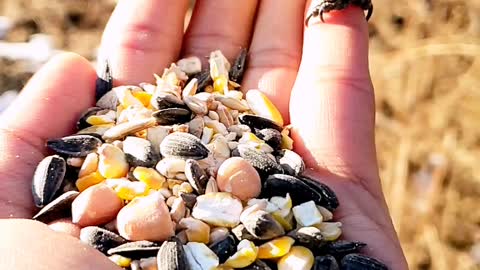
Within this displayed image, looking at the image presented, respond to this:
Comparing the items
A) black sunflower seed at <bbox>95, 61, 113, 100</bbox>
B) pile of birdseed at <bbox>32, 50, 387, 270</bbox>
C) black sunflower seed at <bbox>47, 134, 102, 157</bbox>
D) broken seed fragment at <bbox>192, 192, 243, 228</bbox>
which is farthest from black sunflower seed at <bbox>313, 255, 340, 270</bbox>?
black sunflower seed at <bbox>95, 61, 113, 100</bbox>

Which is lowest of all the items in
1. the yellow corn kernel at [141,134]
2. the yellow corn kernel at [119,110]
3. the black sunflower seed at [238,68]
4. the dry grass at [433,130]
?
the dry grass at [433,130]

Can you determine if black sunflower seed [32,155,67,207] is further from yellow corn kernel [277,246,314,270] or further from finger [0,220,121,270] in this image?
yellow corn kernel [277,246,314,270]

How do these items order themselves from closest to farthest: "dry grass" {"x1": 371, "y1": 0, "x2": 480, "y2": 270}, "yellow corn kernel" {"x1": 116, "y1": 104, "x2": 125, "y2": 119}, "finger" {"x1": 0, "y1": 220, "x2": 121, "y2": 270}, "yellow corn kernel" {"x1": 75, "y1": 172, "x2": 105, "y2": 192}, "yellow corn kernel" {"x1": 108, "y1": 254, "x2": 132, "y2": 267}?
"finger" {"x1": 0, "y1": 220, "x2": 121, "y2": 270}
"yellow corn kernel" {"x1": 108, "y1": 254, "x2": 132, "y2": 267}
"yellow corn kernel" {"x1": 75, "y1": 172, "x2": 105, "y2": 192}
"yellow corn kernel" {"x1": 116, "y1": 104, "x2": 125, "y2": 119}
"dry grass" {"x1": 371, "y1": 0, "x2": 480, "y2": 270}

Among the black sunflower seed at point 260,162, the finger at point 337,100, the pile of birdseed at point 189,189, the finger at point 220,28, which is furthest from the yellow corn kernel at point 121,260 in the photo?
the finger at point 220,28

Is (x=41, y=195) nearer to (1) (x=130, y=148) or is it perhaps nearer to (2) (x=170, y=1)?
(1) (x=130, y=148)

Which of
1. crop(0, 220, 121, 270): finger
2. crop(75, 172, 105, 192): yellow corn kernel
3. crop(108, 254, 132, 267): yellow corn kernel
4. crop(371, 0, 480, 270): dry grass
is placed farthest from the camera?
crop(371, 0, 480, 270): dry grass

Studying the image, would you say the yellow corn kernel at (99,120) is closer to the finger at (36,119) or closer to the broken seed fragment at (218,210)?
the finger at (36,119)
